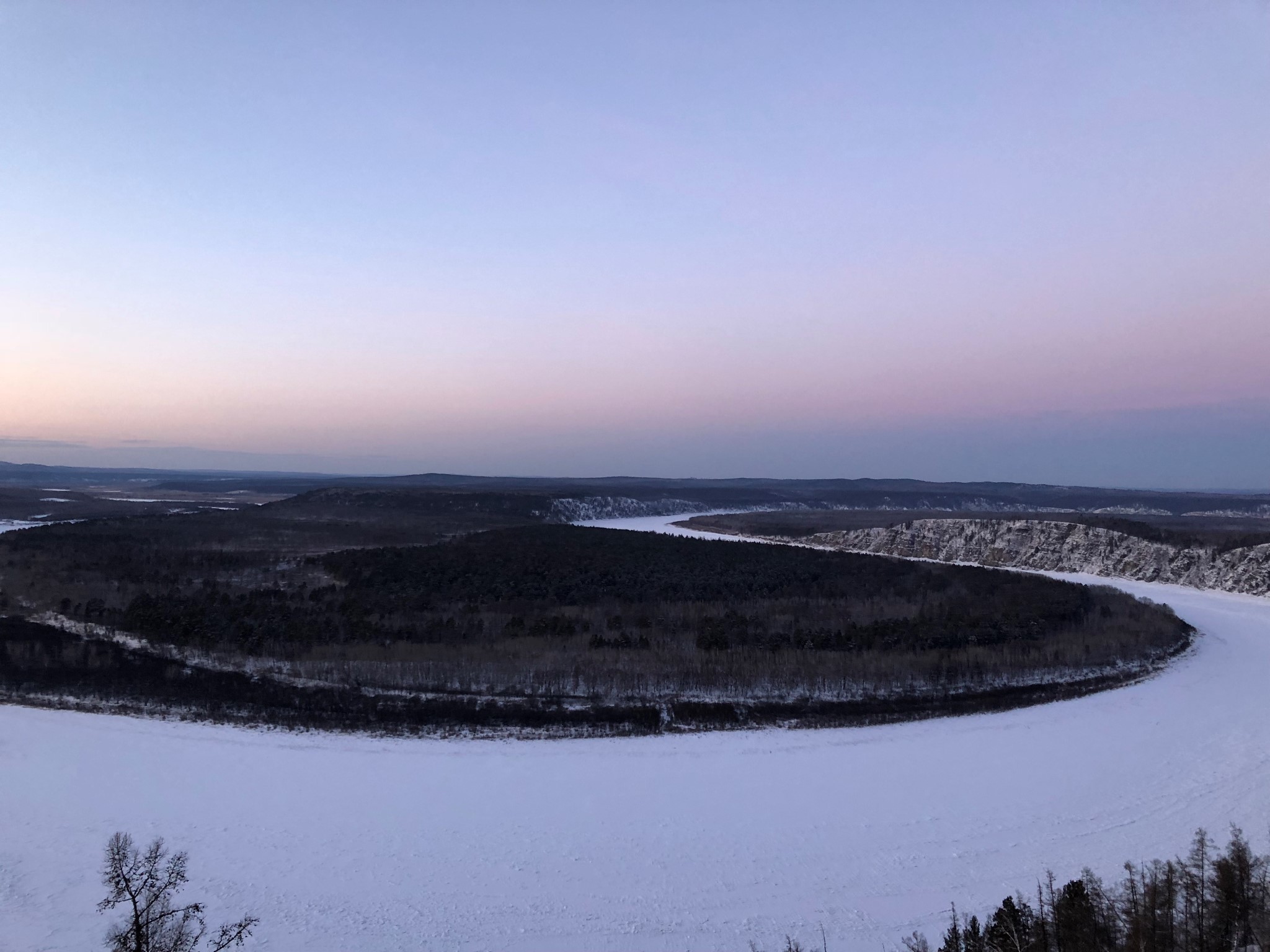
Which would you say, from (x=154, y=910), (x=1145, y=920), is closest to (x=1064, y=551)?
(x=1145, y=920)

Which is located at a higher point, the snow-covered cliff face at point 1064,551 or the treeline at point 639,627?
the snow-covered cliff face at point 1064,551

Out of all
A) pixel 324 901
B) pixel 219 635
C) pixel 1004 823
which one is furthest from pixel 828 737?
pixel 219 635

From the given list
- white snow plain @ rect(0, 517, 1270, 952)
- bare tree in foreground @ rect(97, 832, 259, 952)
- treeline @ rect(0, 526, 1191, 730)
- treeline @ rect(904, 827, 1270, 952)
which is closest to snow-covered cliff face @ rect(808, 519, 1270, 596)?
treeline @ rect(0, 526, 1191, 730)

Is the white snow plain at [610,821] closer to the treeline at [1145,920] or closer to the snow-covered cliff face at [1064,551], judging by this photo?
the treeline at [1145,920]

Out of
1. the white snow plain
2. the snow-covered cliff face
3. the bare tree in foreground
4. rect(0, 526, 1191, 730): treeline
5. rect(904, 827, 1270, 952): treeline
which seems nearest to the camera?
the bare tree in foreground

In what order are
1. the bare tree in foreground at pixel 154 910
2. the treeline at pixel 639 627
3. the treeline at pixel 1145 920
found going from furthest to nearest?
the treeline at pixel 639 627, the treeline at pixel 1145 920, the bare tree in foreground at pixel 154 910

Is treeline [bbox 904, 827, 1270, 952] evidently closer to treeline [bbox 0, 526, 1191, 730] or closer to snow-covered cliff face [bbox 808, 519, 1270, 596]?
treeline [bbox 0, 526, 1191, 730]

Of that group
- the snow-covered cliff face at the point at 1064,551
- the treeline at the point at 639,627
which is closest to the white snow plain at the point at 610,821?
the treeline at the point at 639,627
